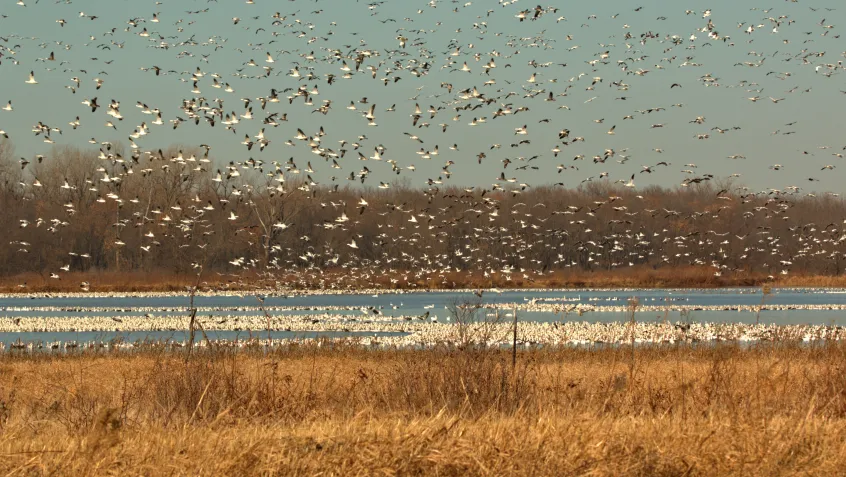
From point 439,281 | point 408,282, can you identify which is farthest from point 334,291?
point 439,281

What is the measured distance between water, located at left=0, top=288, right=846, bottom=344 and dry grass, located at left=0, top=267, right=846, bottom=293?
124cm

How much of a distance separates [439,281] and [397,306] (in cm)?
2095

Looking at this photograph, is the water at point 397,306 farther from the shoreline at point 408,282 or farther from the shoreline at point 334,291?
the shoreline at point 408,282

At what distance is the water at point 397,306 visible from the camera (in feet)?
112

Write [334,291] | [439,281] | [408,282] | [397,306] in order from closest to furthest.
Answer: [397,306], [334,291], [408,282], [439,281]

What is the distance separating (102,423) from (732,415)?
602 centimetres

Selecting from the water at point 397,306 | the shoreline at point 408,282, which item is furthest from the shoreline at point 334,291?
the water at point 397,306

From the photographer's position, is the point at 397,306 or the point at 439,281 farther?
the point at 439,281

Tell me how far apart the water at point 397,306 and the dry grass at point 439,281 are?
1.24 meters

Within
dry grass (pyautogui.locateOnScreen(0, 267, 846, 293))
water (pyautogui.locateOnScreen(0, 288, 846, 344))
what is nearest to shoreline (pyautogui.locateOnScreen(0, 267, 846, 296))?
dry grass (pyautogui.locateOnScreen(0, 267, 846, 293))

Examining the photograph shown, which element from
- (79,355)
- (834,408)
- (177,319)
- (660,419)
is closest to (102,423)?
(660,419)

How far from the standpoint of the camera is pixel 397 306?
51.2 meters

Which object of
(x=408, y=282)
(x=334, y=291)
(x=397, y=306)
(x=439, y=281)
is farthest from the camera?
(x=439, y=281)

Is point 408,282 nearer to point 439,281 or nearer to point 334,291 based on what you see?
point 439,281
